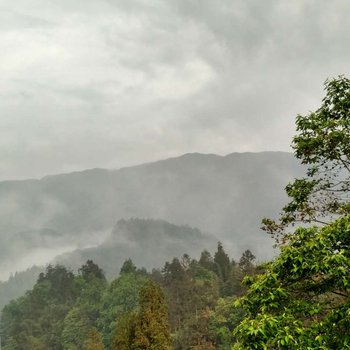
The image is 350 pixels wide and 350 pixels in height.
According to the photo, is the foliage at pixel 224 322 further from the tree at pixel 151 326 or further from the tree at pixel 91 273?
the tree at pixel 91 273

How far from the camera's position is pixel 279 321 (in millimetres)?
8781

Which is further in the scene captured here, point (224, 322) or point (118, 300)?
point (118, 300)

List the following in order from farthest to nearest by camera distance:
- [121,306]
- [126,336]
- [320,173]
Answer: [121,306] → [126,336] → [320,173]

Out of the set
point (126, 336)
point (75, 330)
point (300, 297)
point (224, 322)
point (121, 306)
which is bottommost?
point (224, 322)

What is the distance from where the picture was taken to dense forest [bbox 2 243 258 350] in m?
88.6

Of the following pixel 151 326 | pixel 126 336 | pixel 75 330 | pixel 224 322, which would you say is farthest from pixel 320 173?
pixel 75 330

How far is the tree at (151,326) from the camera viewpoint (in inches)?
1563

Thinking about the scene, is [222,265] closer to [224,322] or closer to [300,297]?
[224,322]

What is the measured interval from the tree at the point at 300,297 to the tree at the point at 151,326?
32031 mm

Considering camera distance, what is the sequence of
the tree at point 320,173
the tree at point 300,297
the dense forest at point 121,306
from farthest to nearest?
the dense forest at point 121,306, the tree at point 320,173, the tree at point 300,297

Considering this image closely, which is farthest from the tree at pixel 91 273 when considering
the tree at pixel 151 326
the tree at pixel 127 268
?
the tree at pixel 151 326

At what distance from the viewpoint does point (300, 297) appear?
34.2ft

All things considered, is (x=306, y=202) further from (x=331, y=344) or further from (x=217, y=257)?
(x=217, y=257)

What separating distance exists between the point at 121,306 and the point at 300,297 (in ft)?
374
